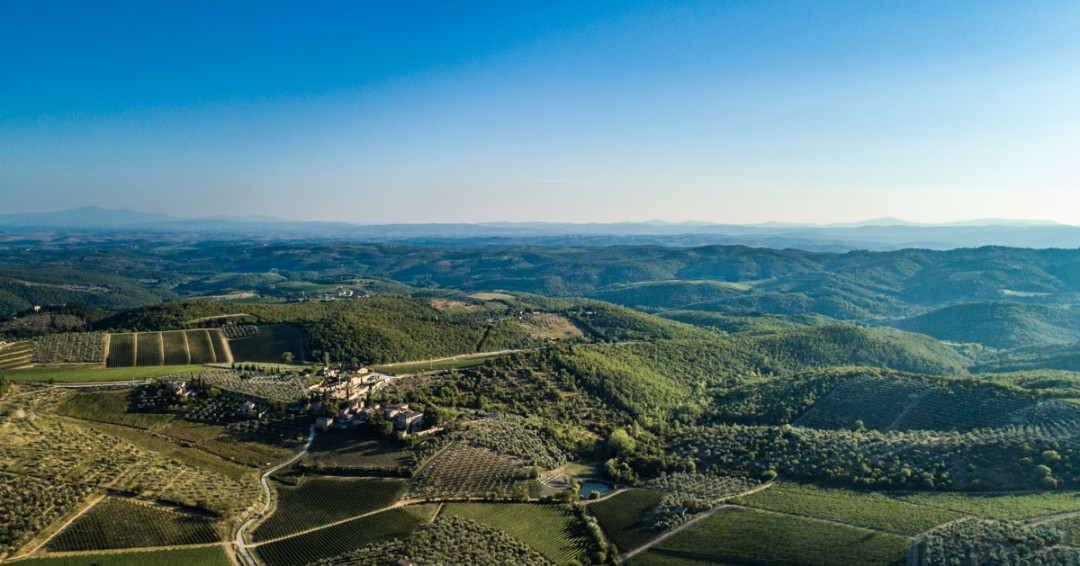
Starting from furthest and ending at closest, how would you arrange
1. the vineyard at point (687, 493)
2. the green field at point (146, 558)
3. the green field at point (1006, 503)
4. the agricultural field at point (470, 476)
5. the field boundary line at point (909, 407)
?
1. the field boundary line at point (909, 407)
2. the agricultural field at point (470, 476)
3. the vineyard at point (687, 493)
4. the green field at point (1006, 503)
5. the green field at point (146, 558)

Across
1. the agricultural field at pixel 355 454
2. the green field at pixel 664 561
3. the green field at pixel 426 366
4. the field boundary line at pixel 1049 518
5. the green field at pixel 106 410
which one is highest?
the field boundary line at pixel 1049 518

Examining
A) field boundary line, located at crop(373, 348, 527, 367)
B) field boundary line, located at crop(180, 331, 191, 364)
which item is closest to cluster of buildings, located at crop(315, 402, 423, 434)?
field boundary line, located at crop(373, 348, 527, 367)

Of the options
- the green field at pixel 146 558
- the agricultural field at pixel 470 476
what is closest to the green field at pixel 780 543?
the agricultural field at pixel 470 476

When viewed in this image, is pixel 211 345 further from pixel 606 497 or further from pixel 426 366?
pixel 606 497

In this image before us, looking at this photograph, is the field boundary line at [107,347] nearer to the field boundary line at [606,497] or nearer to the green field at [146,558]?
the green field at [146,558]

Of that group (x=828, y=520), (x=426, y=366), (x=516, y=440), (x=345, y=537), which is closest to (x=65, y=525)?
(x=345, y=537)

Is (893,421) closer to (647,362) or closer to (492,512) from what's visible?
(647,362)

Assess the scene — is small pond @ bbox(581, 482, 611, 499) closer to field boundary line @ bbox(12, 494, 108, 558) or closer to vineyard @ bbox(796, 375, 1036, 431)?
vineyard @ bbox(796, 375, 1036, 431)

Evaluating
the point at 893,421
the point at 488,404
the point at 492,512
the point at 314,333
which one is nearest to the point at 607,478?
the point at 492,512
